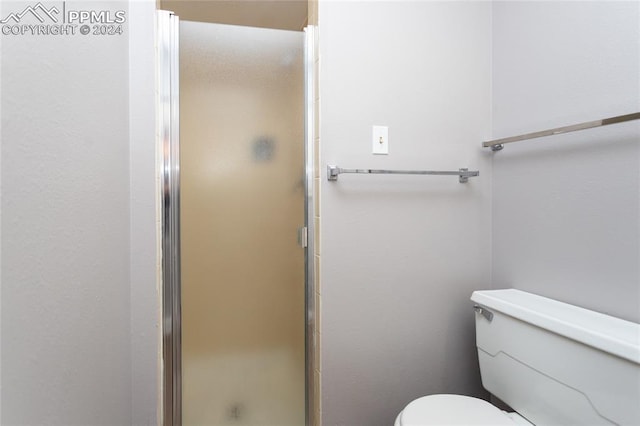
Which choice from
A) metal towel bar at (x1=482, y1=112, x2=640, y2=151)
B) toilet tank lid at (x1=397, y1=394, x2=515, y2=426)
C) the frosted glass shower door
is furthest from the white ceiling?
toilet tank lid at (x1=397, y1=394, x2=515, y2=426)

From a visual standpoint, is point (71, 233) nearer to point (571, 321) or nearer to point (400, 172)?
point (400, 172)

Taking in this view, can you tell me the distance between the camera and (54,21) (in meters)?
0.80

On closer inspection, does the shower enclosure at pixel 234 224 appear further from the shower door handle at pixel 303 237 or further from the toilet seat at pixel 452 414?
the toilet seat at pixel 452 414

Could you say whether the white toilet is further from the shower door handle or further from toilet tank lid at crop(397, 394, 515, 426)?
the shower door handle

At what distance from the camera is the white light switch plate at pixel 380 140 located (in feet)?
4.61

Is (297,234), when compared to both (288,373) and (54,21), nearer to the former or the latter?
(288,373)

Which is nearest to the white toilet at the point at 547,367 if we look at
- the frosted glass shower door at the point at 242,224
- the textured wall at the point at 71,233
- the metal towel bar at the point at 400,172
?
the metal towel bar at the point at 400,172

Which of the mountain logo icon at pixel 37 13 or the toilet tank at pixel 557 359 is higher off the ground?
the mountain logo icon at pixel 37 13

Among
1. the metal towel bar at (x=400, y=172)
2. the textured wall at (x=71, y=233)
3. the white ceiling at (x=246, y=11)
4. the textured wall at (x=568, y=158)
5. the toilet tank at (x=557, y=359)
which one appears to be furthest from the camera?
the white ceiling at (x=246, y=11)

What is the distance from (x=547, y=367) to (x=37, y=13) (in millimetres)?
1518

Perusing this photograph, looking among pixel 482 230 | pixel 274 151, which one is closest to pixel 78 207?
pixel 274 151

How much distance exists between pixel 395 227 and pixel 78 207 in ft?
3.41

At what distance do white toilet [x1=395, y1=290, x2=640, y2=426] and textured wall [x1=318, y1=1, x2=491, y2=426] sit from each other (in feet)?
0.67

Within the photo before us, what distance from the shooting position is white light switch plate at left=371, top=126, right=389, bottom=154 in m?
1.40
